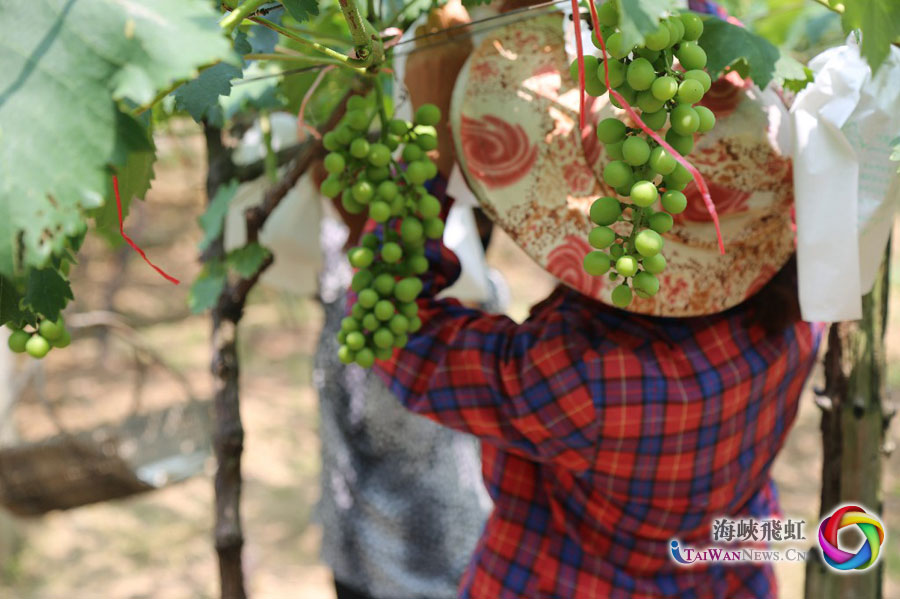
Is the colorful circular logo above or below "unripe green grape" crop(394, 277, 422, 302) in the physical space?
below

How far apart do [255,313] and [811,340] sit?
5.36m

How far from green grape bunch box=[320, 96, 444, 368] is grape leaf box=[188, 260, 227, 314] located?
444mm

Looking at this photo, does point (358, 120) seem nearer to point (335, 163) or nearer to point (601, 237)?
point (335, 163)

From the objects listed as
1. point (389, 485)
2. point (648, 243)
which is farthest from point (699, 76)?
point (389, 485)

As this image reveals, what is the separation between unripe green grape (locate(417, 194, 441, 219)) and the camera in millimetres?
873

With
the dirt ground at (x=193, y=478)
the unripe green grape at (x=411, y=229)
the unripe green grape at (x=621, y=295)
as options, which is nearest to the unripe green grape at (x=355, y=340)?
the unripe green grape at (x=411, y=229)

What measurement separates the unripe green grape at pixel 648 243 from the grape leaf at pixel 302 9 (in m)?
0.32

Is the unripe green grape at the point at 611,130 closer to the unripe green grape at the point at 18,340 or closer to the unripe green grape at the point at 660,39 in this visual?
the unripe green grape at the point at 660,39

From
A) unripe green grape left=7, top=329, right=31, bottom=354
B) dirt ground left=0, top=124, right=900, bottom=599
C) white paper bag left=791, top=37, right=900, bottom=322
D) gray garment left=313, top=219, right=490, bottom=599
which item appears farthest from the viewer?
dirt ground left=0, top=124, right=900, bottom=599

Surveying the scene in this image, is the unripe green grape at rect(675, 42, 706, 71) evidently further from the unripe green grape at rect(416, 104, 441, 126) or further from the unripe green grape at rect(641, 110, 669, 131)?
the unripe green grape at rect(416, 104, 441, 126)

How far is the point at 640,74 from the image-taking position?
589 mm

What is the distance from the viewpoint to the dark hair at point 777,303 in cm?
99

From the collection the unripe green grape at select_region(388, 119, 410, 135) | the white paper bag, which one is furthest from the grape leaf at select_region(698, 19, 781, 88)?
the unripe green grape at select_region(388, 119, 410, 135)

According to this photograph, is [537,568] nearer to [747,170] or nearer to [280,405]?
[747,170]
